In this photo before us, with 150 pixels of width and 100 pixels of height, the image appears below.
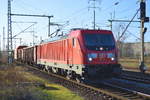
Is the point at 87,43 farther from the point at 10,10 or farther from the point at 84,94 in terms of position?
the point at 10,10

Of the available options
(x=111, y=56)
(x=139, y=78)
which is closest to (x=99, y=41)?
(x=111, y=56)

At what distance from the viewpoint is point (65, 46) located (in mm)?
20344

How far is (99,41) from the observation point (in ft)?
58.6

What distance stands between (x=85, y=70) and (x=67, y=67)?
11.2 ft

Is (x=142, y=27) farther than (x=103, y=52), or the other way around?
(x=142, y=27)

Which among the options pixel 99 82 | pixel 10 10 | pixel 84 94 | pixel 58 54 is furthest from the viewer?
pixel 10 10

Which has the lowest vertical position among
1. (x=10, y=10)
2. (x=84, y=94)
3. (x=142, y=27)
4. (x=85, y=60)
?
(x=84, y=94)

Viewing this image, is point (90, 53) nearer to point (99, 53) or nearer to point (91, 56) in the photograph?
point (91, 56)

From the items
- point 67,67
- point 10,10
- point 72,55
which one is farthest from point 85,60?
point 10,10

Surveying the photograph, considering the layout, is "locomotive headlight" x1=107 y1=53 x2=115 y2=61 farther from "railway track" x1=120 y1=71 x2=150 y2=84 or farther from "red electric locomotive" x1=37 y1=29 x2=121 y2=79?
"railway track" x1=120 y1=71 x2=150 y2=84

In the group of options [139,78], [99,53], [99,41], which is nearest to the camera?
[99,53]

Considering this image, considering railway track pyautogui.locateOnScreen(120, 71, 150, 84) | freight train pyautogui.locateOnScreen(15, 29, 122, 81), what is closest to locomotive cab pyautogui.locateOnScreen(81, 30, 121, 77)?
freight train pyautogui.locateOnScreen(15, 29, 122, 81)

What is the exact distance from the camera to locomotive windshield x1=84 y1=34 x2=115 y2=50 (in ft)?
57.4

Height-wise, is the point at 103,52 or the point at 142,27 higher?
the point at 142,27
